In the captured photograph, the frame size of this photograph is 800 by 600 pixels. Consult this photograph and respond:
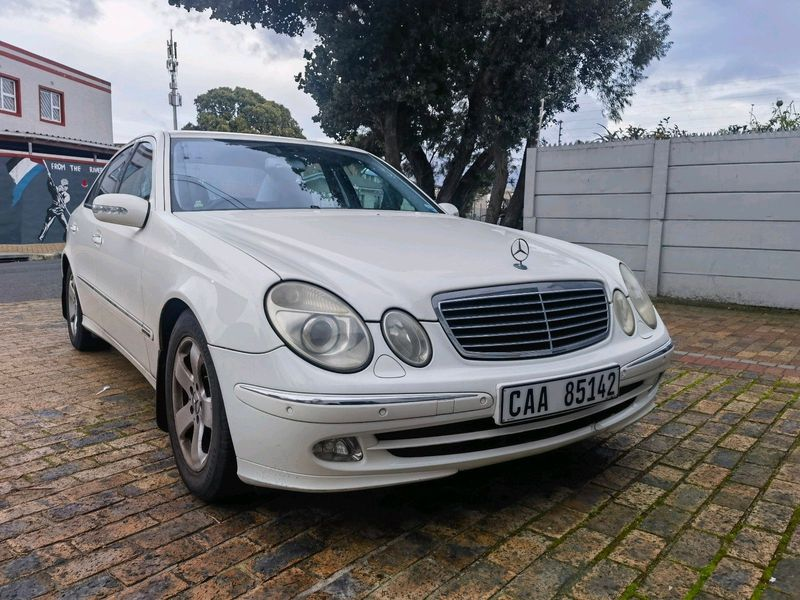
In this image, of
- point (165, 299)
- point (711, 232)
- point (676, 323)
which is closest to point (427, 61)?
point (711, 232)

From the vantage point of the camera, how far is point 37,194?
2100cm

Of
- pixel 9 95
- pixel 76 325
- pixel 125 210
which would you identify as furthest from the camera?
pixel 9 95

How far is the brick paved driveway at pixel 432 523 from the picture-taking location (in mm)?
2008

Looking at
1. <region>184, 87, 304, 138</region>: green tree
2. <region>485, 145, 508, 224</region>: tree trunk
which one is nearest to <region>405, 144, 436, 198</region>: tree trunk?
<region>485, 145, 508, 224</region>: tree trunk

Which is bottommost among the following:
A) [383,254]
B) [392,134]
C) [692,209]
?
[383,254]

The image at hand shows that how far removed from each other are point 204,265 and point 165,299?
35 centimetres

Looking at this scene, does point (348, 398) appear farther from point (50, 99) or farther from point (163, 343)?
point (50, 99)

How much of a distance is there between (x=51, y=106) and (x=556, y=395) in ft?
88.6

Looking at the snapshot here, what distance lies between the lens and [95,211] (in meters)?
3.37

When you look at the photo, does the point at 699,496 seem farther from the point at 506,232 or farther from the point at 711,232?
the point at 711,232

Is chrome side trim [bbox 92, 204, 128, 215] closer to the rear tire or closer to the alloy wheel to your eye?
the alloy wheel

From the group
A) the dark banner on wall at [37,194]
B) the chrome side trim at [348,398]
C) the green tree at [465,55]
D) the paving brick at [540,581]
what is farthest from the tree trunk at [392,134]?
the paving brick at [540,581]

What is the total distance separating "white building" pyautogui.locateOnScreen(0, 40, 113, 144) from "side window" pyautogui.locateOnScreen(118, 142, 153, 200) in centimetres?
2048

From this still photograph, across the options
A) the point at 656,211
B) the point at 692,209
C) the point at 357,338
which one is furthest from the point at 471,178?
the point at 357,338
